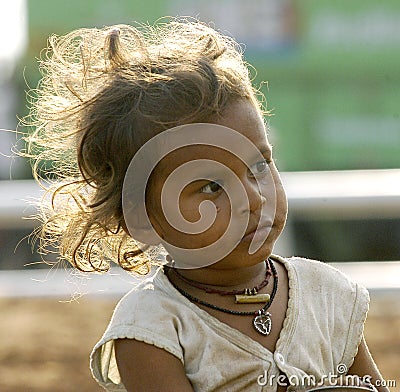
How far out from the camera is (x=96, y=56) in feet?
6.74

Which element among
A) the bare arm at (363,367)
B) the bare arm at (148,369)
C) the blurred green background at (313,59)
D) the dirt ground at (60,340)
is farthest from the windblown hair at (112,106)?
the blurred green background at (313,59)

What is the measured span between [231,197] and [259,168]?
0.09m

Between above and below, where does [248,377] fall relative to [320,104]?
above

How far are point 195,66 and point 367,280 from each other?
3.81 meters

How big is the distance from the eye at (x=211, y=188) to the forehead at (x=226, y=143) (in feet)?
0.14

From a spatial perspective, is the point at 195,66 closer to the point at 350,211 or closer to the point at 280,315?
the point at 280,315

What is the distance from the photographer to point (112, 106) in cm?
189

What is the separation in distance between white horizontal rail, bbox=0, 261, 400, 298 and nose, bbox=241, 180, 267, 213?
343 cm

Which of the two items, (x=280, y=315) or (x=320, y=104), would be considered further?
(x=320, y=104)

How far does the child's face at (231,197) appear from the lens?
1776 millimetres

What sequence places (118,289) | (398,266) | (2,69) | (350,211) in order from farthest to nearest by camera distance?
(2,69)
(350,211)
(398,266)
(118,289)

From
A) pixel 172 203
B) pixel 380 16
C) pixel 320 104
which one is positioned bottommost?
pixel 320 104

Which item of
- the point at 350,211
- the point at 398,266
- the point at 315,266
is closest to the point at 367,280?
the point at 398,266

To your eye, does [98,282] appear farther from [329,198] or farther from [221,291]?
[221,291]
